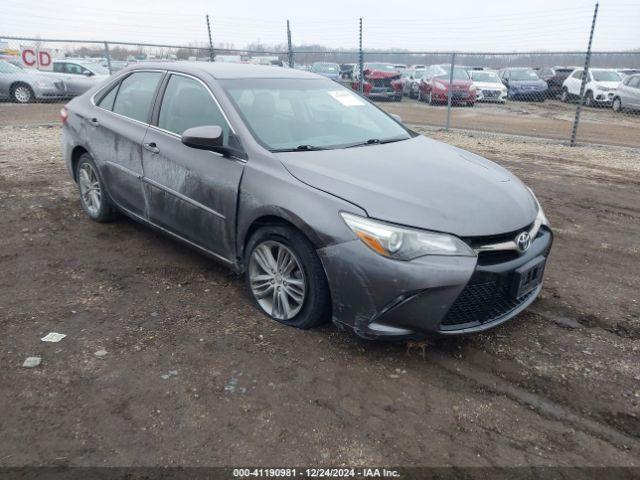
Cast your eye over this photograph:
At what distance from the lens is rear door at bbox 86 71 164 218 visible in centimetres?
434

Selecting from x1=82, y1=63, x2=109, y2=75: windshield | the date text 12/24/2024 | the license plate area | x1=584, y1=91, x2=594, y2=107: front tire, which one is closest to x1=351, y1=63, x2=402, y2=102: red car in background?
x1=584, y1=91, x2=594, y2=107: front tire

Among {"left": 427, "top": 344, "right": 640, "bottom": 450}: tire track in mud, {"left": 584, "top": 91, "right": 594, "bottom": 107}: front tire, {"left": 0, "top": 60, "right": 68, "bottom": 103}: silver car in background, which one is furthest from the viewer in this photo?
{"left": 584, "top": 91, "right": 594, "bottom": 107}: front tire

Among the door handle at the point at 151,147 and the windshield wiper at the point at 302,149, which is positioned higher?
the windshield wiper at the point at 302,149

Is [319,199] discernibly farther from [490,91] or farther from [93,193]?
[490,91]

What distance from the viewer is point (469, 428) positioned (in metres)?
2.57

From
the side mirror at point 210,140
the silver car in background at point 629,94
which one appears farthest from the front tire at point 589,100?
the side mirror at point 210,140

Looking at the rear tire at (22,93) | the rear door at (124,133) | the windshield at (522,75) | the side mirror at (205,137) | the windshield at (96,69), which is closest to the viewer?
the side mirror at (205,137)

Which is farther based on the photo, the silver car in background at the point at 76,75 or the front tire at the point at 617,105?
the front tire at the point at 617,105

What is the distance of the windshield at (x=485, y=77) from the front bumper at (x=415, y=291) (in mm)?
20203

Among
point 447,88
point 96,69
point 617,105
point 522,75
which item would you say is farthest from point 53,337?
point 522,75

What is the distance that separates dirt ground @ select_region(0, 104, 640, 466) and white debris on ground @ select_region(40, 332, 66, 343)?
0.05 meters

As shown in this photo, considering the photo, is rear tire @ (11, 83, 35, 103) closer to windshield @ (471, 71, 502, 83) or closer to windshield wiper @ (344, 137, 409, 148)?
windshield wiper @ (344, 137, 409, 148)

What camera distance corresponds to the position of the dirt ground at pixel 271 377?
242cm

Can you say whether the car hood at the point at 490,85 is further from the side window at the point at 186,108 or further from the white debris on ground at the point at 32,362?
the white debris on ground at the point at 32,362
